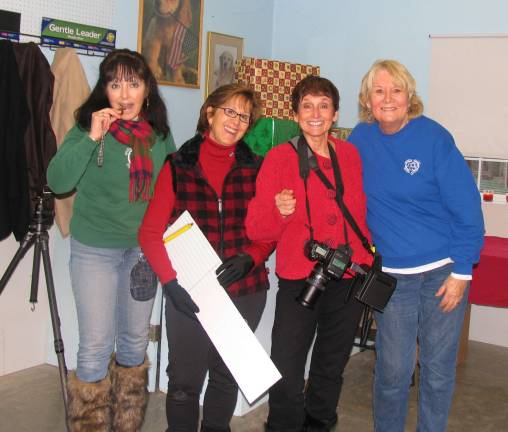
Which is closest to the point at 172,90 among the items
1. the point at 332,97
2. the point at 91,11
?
the point at 91,11

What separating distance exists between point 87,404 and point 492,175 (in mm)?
2962

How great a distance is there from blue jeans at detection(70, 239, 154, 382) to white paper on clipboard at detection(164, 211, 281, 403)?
237 millimetres

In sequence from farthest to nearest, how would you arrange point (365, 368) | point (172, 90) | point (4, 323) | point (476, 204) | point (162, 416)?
point (172, 90) → point (365, 368) → point (4, 323) → point (162, 416) → point (476, 204)

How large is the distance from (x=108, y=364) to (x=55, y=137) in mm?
1174

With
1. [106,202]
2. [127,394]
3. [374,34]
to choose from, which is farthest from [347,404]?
[374,34]

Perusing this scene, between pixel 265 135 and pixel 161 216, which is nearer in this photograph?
pixel 161 216

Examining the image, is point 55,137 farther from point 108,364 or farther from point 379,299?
point 379,299

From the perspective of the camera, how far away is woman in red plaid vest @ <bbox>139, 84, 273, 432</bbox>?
2037 mm

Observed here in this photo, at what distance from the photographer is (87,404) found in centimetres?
219

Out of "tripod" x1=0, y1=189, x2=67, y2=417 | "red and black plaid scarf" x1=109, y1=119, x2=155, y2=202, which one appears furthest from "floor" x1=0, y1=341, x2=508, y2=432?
"red and black plaid scarf" x1=109, y1=119, x2=155, y2=202

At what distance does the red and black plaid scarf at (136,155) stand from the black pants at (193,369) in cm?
39

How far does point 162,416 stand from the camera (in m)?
2.81

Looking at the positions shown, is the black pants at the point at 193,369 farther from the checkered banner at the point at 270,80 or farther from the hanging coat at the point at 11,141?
the checkered banner at the point at 270,80

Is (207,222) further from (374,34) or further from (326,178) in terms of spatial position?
(374,34)
